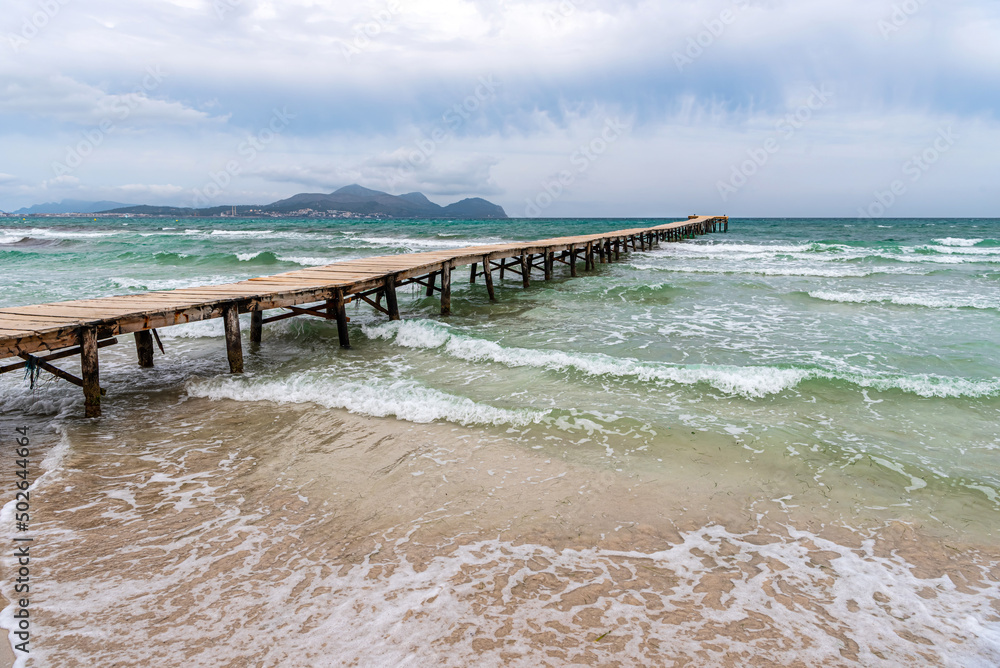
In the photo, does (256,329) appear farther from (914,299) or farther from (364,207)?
(364,207)

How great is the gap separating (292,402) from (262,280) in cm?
363

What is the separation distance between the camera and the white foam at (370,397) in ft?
19.3

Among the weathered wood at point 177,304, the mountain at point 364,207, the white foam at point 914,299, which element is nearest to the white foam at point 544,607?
the weathered wood at point 177,304

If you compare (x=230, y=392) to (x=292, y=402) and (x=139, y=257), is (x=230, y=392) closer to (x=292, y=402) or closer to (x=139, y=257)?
(x=292, y=402)

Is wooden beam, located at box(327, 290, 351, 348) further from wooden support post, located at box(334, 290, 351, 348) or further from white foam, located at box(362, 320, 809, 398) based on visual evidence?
white foam, located at box(362, 320, 809, 398)

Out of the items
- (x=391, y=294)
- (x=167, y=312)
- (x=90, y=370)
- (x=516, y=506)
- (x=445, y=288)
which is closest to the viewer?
(x=516, y=506)

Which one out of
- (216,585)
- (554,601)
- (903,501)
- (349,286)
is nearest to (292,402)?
(349,286)

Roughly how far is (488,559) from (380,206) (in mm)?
140049

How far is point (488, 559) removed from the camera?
3.44 meters

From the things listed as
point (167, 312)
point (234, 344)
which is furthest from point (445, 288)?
point (167, 312)

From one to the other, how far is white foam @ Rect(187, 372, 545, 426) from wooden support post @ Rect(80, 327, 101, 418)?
1.05m

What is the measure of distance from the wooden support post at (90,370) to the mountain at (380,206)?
12623 cm

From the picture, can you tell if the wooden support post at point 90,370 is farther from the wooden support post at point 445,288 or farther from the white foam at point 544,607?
the wooden support post at point 445,288

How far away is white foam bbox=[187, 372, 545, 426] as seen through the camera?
19.3ft
